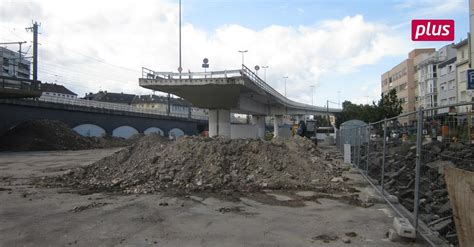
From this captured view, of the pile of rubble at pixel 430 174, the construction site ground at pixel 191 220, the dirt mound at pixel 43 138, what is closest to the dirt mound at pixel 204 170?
the construction site ground at pixel 191 220

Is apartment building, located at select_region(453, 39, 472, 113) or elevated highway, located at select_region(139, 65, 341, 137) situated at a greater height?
apartment building, located at select_region(453, 39, 472, 113)

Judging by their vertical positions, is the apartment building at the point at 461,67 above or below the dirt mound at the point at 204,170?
above

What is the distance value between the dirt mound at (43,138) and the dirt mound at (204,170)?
3055cm

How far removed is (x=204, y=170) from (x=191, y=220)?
18.1 feet

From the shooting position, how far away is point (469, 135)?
595 centimetres

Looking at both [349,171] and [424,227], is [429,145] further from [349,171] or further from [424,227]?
[349,171]

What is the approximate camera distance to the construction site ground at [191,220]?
734cm

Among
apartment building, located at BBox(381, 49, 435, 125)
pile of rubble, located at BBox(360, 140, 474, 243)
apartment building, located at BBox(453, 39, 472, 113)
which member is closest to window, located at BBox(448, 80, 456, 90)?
apartment building, located at BBox(453, 39, 472, 113)

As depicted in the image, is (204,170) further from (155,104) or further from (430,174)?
(155,104)

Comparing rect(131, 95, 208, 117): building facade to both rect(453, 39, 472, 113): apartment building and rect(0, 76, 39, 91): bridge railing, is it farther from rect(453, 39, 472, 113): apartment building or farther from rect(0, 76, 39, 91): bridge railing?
rect(0, 76, 39, 91): bridge railing

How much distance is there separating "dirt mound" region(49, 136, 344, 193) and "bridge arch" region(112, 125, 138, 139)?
4915 centimetres

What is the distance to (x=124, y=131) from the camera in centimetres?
6738

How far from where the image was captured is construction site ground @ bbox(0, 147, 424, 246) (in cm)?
734

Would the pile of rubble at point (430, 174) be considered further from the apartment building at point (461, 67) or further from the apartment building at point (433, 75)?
the apartment building at point (433, 75)
